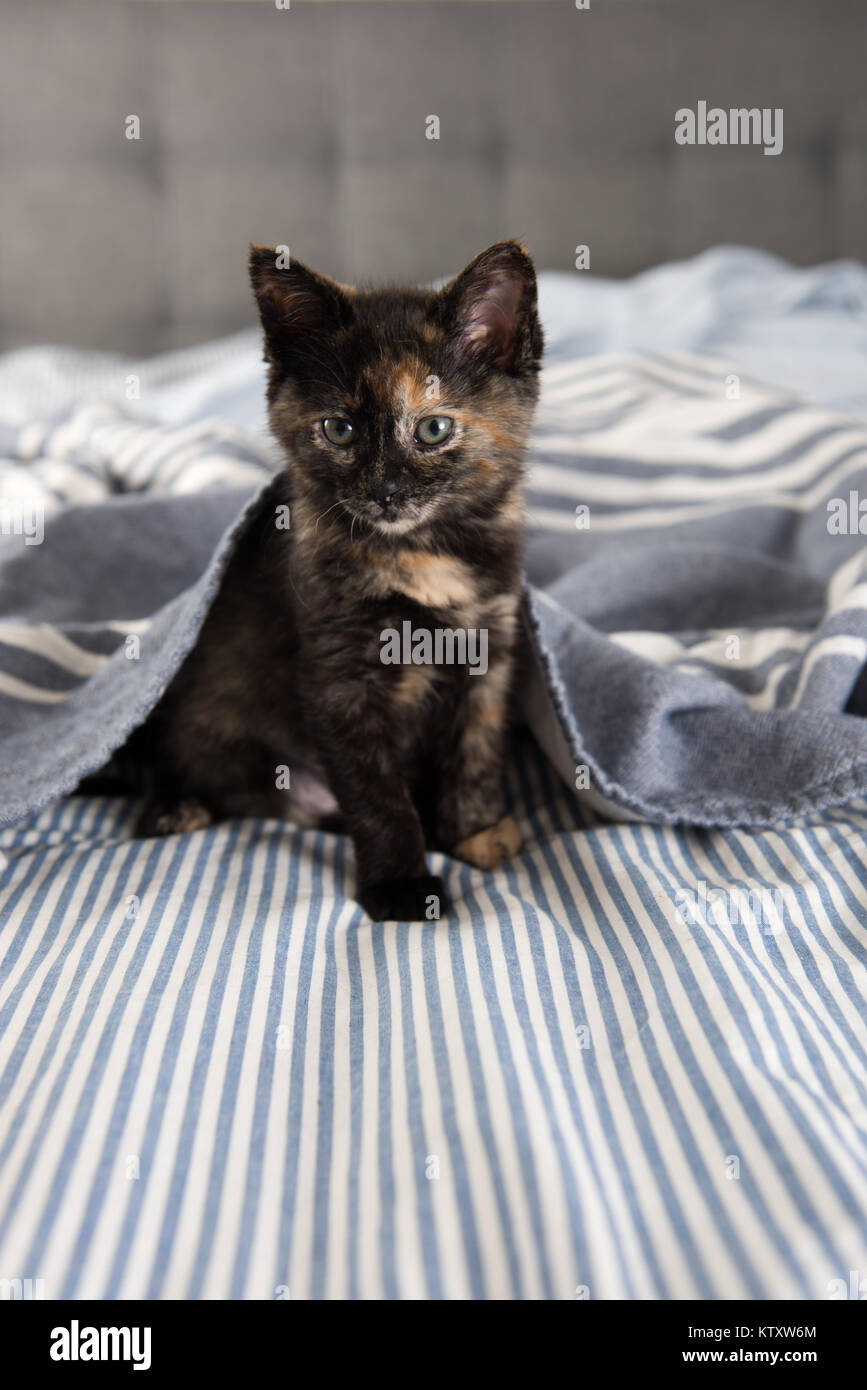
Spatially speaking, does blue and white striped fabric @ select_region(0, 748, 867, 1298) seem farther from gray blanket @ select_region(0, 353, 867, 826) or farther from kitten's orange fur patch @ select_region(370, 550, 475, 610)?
kitten's orange fur patch @ select_region(370, 550, 475, 610)

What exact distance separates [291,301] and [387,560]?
12.2 inches

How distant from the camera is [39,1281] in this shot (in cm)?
62

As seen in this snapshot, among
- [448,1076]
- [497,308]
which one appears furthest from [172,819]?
[497,308]

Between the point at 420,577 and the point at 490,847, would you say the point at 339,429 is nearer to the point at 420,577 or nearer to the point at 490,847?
the point at 420,577

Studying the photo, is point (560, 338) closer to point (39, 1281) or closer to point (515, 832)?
point (515, 832)

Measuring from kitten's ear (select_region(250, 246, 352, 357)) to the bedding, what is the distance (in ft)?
0.63

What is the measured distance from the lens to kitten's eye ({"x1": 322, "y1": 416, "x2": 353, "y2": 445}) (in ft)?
3.63

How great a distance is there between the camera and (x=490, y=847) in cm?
123

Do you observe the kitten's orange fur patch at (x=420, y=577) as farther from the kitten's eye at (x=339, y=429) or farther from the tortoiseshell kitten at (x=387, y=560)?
the kitten's eye at (x=339, y=429)

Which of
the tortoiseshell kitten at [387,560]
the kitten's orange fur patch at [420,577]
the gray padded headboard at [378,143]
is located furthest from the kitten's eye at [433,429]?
the gray padded headboard at [378,143]

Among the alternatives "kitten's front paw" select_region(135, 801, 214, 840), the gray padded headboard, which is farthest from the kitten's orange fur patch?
the gray padded headboard

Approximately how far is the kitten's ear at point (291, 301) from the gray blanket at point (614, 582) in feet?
0.69

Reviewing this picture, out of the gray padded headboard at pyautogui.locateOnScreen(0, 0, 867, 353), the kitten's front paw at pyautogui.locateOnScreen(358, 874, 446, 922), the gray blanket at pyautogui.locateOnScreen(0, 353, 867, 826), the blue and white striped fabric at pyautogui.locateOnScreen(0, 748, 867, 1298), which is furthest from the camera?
the gray padded headboard at pyautogui.locateOnScreen(0, 0, 867, 353)
